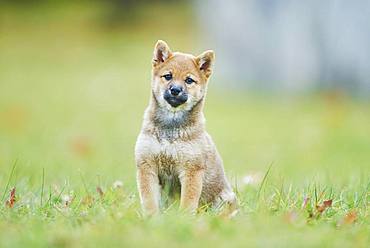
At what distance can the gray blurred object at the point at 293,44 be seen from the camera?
17.5m

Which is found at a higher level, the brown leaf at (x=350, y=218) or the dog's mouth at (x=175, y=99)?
the dog's mouth at (x=175, y=99)

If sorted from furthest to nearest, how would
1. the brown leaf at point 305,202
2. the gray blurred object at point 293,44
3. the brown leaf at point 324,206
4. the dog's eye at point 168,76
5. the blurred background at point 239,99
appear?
the gray blurred object at point 293,44
the blurred background at point 239,99
the dog's eye at point 168,76
the brown leaf at point 305,202
the brown leaf at point 324,206

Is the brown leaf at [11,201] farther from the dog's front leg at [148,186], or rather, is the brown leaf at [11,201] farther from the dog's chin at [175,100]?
the dog's chin at [175,100]

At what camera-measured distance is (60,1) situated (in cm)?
4100

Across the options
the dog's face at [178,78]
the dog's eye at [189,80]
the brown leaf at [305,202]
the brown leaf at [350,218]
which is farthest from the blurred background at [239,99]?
Result: the brown leaf at [350,218]

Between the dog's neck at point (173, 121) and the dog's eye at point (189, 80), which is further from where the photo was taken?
the dog's eye at point (189, 80)

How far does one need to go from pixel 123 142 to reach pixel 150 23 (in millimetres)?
25911

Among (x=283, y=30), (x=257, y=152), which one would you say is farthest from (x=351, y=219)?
(x=283, y=30)

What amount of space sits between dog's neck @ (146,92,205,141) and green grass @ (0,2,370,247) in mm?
547

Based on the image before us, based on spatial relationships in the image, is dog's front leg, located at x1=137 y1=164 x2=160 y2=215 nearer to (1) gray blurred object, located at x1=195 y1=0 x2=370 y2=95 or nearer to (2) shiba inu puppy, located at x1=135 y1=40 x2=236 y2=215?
(2) shiba inu puppy, located at x1=135 y1=40 x2=236 y2=215

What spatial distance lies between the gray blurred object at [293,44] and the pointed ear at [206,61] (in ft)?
37.4

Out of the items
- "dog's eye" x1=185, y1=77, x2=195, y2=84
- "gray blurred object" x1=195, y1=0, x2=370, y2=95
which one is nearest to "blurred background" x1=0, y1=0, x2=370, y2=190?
"gray blurred object" x1=195, y1=0, x2=370, y2=95

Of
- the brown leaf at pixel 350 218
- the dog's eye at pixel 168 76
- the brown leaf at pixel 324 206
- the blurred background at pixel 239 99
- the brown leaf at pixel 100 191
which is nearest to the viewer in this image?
the brown leaf at pixel 350 218

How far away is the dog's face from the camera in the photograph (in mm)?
5895
